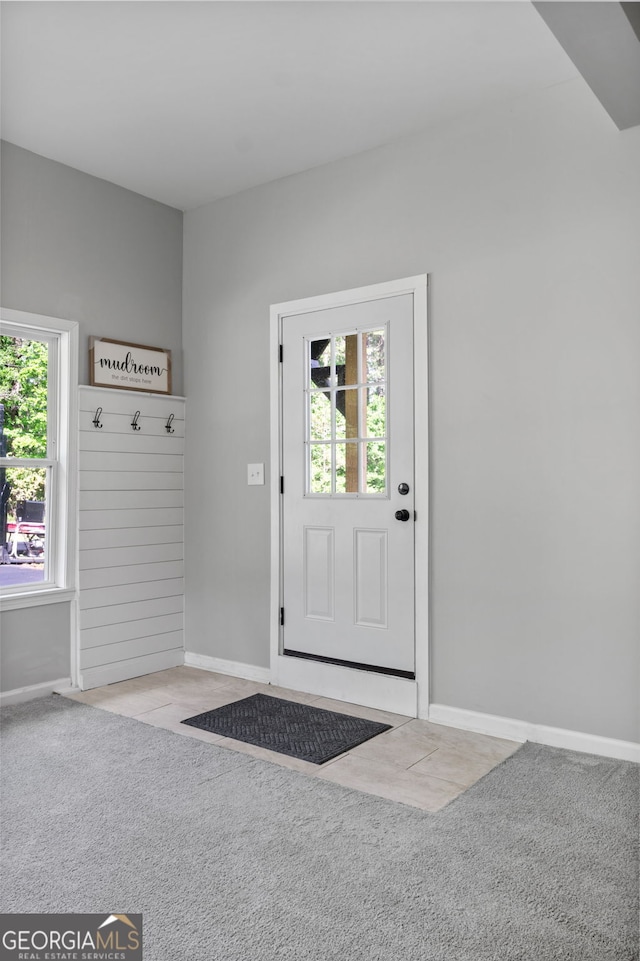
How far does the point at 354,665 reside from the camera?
3619 millimetres

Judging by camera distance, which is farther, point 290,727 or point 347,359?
point 347,359

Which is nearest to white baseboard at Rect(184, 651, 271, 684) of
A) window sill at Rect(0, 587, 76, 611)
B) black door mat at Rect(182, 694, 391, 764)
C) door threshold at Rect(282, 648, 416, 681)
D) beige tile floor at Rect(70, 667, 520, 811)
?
beige tile floor at Rect(70, 667, 520, 811)

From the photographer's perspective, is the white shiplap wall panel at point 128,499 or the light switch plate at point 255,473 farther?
the light switch plate at point 255,473

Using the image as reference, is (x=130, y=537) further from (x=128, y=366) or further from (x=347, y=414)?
(x=347, y=414)

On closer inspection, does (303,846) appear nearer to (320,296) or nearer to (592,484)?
(592,484)

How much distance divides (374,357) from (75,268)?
1.70 meters

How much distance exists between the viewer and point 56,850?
2143 mm

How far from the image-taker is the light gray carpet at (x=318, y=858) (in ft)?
5.71

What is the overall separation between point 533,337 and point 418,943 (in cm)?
229

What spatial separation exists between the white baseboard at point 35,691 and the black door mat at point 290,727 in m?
0.84

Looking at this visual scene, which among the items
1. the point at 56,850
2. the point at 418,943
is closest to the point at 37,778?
the point at 56,850

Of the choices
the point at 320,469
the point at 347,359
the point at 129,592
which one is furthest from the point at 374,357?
A: the point at 129,592

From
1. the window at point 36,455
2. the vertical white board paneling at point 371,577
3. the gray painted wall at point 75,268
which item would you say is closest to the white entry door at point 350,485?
the vertical white board paneling at point 371,577

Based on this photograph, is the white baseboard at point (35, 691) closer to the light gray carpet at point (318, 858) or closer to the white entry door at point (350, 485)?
the light gray carpet at point (318, 858)
